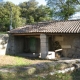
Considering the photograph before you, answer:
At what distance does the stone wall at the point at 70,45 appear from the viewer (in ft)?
48.6

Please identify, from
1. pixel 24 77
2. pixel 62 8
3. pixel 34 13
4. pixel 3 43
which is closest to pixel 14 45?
pixel 3 43

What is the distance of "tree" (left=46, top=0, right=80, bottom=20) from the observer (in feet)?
108

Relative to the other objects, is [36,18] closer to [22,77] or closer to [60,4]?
[60,4]

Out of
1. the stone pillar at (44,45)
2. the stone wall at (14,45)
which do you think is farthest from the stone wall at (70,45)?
the stone wall at (14,45)

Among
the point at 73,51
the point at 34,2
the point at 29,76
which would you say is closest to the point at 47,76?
the point at 29,76

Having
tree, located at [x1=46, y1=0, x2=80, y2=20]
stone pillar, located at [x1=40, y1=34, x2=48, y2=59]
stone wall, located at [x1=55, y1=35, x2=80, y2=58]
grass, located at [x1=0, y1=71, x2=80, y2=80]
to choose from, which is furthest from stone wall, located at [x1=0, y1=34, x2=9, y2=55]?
tree, located at [x1=46, y1=0, x2=80, y2=20]

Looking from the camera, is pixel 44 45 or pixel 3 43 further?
pixel 3 43

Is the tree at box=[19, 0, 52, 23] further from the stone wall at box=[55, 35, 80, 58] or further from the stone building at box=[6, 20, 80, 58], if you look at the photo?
the stone wall at box=[55, 35, 80, 58]

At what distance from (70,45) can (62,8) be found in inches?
793

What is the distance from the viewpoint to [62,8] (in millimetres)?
33844

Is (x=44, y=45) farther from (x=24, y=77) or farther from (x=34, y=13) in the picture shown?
(x=34, y=13)

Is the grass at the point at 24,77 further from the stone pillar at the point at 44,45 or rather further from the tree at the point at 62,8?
the tree at the point at 62,8

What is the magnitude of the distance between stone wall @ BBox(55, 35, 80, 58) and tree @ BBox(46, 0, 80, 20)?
60.8ft

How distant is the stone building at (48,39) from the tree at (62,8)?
1689cm
